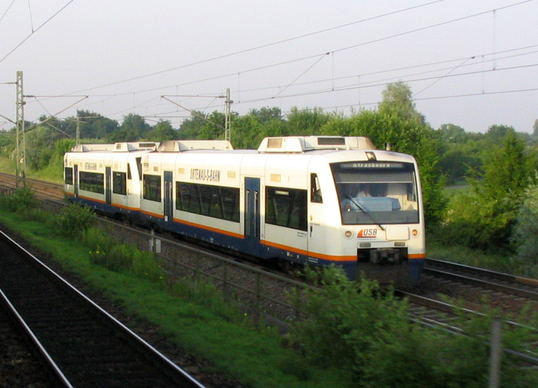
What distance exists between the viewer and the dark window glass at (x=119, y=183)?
29.2 metres

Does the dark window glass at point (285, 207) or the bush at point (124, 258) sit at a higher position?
the dark window glass at point (285, 207)

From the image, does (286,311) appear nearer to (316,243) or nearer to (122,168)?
(316,243)

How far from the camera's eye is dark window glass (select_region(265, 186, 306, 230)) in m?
15.1

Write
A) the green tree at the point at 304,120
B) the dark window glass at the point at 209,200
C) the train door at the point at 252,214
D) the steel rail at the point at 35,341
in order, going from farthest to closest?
the green tree at the point at 304,120 → the dark window glass at the point at 209,200 → the train door at the point at 252,214 → the steel rail at the point at 35,341

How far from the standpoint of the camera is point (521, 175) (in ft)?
86.9

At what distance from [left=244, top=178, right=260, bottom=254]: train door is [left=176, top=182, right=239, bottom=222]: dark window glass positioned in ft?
2.15

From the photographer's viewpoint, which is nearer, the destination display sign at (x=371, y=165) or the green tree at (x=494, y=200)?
the destination display sign at (x=371, y=165)

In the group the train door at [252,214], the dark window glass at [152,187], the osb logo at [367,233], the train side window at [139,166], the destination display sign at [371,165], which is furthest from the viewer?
the train side window at [139,166]

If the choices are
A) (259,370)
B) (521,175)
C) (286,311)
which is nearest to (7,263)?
(286,311)

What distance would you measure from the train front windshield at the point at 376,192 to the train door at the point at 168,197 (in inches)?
405

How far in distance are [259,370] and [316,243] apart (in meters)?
5.62

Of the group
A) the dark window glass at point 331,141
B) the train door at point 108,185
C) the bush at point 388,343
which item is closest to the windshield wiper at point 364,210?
the dark window glass at point 331,141

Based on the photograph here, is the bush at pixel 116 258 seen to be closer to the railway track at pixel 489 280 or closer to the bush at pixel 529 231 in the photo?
the railway track at pixel 489 280

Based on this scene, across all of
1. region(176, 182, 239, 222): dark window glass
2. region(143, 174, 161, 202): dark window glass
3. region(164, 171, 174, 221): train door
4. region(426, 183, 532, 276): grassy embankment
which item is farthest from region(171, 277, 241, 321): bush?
region(143, 174, 161, 202): dark window glass
